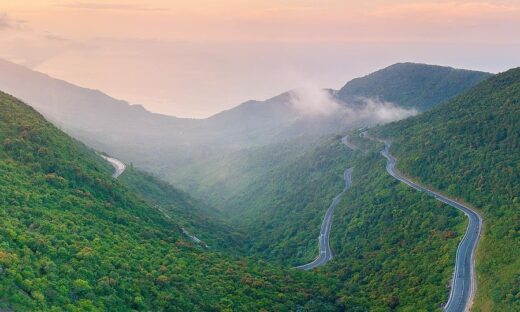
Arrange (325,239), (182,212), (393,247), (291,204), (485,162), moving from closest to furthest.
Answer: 1. (393,247)
2. (485,162)
3. (325,239)
4. (182,212)
5. (291,204)

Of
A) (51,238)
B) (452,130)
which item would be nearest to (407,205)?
(452,130)

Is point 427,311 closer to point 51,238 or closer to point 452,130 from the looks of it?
point 51,238

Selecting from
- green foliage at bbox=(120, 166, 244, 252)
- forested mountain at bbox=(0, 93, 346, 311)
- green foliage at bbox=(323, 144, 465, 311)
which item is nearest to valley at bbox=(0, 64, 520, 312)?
forested mountain at bbox=(0, 93, 346, 311)

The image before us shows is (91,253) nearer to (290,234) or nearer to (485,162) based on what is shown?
(485,162)

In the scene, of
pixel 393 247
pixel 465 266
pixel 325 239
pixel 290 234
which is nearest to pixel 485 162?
pixel 393 247

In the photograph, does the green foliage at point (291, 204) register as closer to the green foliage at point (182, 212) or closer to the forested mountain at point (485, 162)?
the green foliage at point (182, 212)
